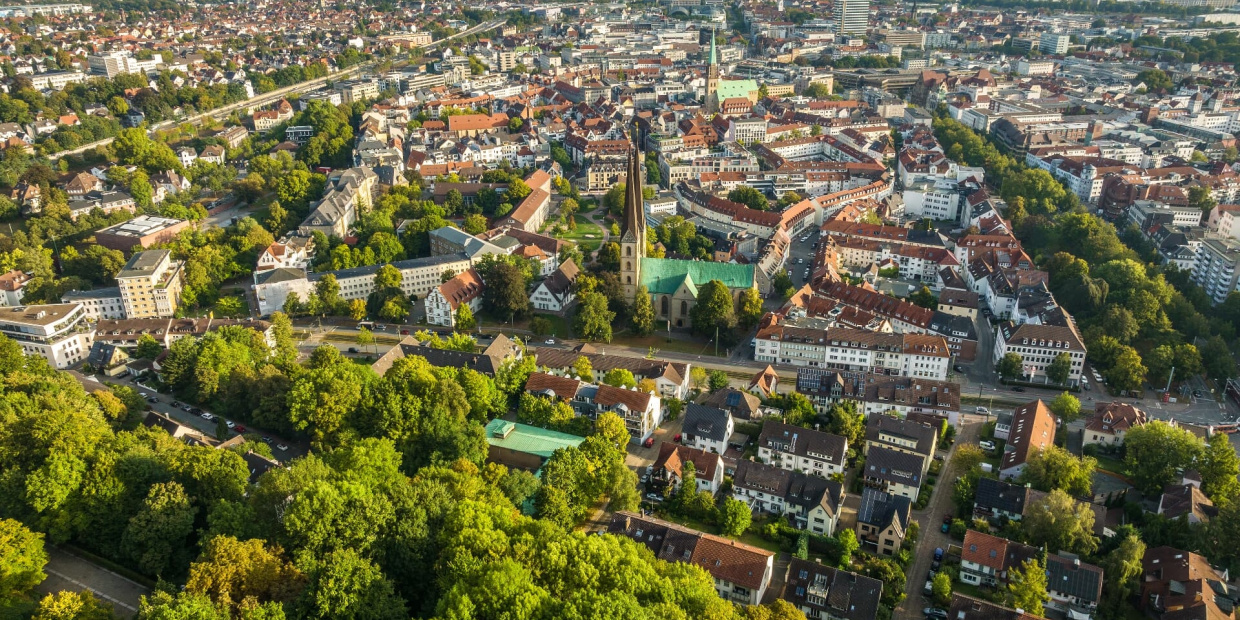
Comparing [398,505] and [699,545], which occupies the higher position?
[398,505]

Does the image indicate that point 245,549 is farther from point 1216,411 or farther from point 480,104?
point 480,104

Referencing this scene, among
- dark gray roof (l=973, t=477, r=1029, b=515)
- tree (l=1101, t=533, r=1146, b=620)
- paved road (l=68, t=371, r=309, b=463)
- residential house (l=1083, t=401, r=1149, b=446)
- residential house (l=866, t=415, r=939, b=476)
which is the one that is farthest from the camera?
residential house (l=1083, t=401, r=1149, b=446)

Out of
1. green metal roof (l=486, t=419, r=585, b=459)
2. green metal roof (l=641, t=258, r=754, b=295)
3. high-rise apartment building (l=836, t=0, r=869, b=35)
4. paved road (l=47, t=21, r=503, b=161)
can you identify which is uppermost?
high-rise apartment building (l=836, t=0, r=869, b=35)

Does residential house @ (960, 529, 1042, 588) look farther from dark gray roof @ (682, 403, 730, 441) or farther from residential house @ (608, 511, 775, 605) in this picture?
dark gray roof @ (682, 403, 730, 441)

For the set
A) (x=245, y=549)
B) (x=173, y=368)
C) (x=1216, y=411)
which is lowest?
(x=1216, y=411)

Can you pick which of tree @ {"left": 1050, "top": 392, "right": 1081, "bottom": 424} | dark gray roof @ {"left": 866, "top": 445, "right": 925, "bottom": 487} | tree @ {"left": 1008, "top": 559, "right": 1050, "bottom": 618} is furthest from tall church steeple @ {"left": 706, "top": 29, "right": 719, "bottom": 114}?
tree @ {"left": 1008, "top": 559, "right": 1050, "bottom": 618}

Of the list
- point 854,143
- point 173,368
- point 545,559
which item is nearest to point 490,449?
point 545,559

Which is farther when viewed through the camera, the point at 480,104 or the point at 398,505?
the point at 480,104
